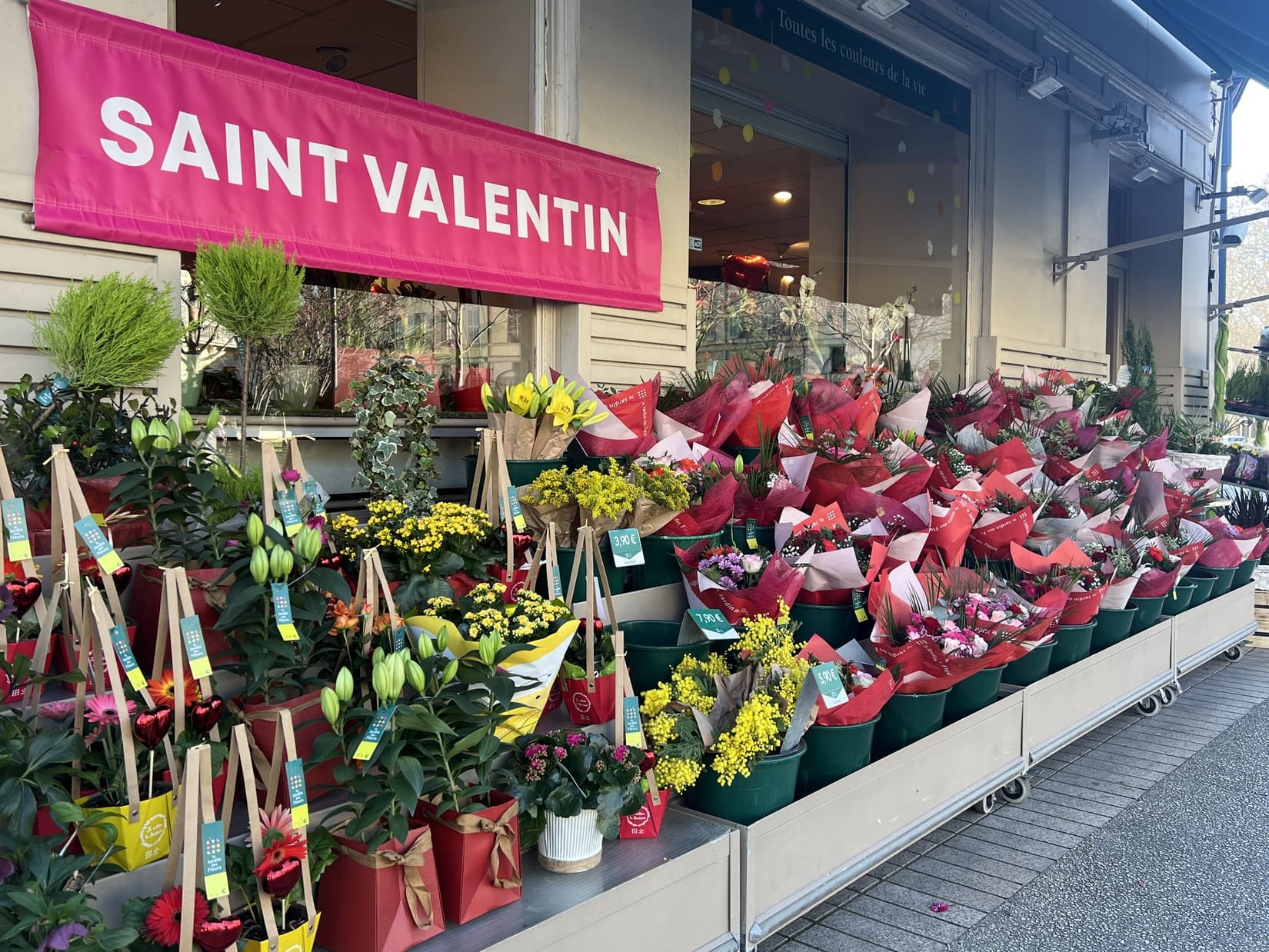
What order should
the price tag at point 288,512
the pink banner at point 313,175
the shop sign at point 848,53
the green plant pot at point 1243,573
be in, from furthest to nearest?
1. the shop sign at point 848,53
2. the green plant pot at point 1243,573
3. the pink banner at point 313,175
4. the price tag at point 288,512

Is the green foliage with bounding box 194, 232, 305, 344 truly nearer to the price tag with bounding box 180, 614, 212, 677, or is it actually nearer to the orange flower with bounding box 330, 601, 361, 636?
the orange flower with bounding box 330, 601, 361, 636

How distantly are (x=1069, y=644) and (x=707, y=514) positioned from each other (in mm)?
1580

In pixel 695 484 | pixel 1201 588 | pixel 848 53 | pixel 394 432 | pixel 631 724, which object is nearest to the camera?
pixel 631 724

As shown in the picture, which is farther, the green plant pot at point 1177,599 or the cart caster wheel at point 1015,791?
the green plant pot at point 1177,599

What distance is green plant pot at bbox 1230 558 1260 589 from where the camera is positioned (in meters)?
5.40

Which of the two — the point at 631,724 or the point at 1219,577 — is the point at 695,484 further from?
the point at 1219,577

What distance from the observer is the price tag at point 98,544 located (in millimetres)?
1634

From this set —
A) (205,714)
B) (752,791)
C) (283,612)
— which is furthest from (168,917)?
(752,791)

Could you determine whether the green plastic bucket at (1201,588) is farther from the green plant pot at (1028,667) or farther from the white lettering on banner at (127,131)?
the white lettering on banner at (127,131)

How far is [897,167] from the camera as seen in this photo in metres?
7.77

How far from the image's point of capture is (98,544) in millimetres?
1642

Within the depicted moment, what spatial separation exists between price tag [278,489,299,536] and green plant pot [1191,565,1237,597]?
15.5 ft

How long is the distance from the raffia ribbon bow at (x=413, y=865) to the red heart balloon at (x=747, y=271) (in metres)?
5.07

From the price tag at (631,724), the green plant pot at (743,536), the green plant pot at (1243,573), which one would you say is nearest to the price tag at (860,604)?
the green plant pot at (743,536)
